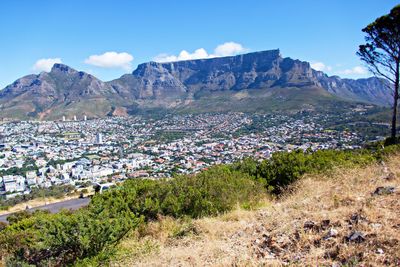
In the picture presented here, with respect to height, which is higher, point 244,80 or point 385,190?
point 244,80

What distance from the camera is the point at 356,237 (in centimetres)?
292

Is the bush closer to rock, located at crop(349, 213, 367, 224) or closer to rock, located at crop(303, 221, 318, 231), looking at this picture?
rock, located at crop(303, 221, 318, 231)

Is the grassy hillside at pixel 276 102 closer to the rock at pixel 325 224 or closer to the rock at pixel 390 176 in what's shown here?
the rock at pixel 390 176

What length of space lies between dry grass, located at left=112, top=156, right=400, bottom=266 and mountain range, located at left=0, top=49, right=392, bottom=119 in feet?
312

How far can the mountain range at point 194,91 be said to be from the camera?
4734 inches

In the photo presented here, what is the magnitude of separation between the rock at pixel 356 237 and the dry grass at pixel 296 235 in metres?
0.03

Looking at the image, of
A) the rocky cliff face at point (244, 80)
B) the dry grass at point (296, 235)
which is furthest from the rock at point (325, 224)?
the rocky cliff face at point (244, 80)

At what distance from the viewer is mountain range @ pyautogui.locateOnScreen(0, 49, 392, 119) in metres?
120

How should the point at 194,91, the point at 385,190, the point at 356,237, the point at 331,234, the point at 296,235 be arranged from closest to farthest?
the point at 356,237, the point at 331,234, the point at 296,235, the point at 385,190, the point at 194,91

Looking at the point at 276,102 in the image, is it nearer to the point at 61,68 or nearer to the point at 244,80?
the point at 244,80

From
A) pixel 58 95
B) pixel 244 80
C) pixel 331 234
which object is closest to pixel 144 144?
pixel 331 234

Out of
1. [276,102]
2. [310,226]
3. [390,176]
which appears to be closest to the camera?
[310,226]

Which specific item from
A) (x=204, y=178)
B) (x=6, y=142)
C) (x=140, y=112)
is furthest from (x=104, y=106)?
(x=204, y=178)

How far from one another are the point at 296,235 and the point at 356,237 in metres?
0.64
